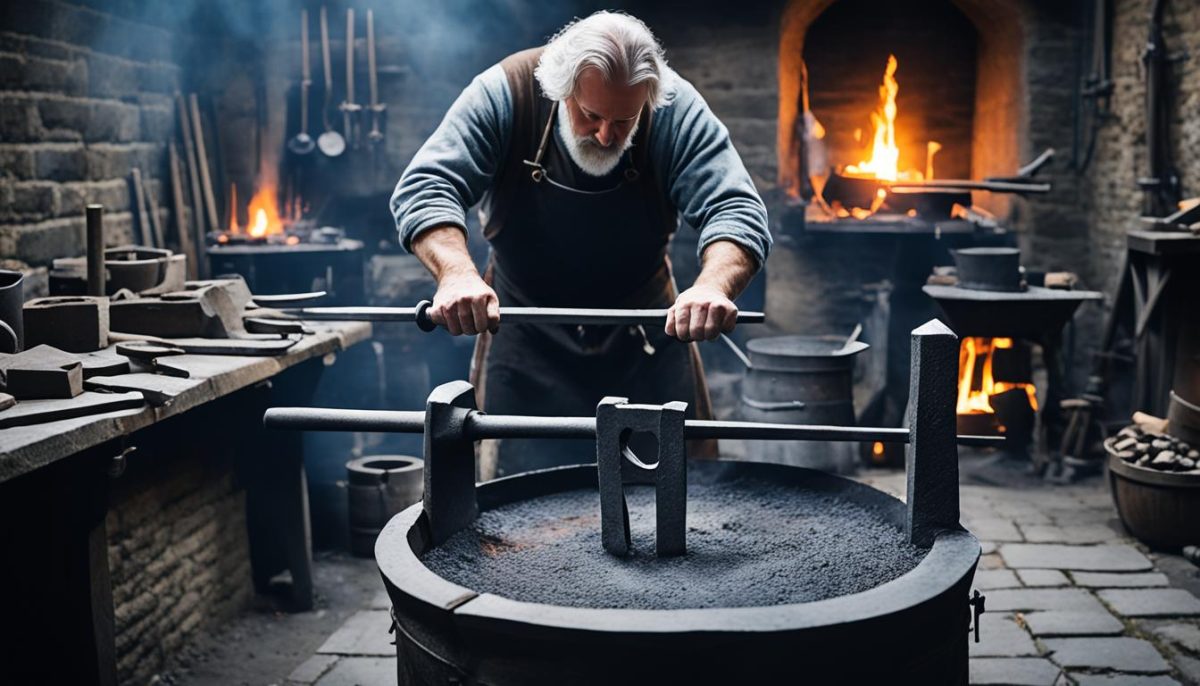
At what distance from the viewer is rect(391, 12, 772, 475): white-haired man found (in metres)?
2.86

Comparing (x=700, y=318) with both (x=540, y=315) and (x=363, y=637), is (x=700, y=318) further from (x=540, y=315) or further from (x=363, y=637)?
(x=363, y=637)

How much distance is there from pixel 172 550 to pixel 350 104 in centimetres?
397

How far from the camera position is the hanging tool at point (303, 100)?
7367 millimetres

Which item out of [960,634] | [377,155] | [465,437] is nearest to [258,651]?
[465,437]

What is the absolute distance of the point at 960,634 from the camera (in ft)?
6.83

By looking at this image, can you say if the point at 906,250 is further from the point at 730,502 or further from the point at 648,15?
the point at 730,502

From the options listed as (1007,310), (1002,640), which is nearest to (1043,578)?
(1002,640)

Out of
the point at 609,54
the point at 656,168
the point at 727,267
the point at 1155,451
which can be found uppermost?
the point at 609,54

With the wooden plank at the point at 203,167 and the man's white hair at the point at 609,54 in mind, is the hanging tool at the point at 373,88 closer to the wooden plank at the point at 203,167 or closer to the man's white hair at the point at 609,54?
the wooden plank at the point at 203,167

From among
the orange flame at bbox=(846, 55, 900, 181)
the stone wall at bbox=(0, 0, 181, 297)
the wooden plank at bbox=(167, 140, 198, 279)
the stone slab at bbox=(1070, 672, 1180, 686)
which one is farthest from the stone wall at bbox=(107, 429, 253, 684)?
the orange flame at bbox=(846, 55, 900, 181)

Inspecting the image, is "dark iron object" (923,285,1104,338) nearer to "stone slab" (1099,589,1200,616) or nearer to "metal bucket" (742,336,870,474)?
"metal bucket" (742,336,870,474)

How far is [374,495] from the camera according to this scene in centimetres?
504

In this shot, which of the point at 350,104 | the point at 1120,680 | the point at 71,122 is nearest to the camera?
the point at 1120,680

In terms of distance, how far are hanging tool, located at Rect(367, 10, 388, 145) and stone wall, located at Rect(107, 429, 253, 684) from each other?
3.36m
